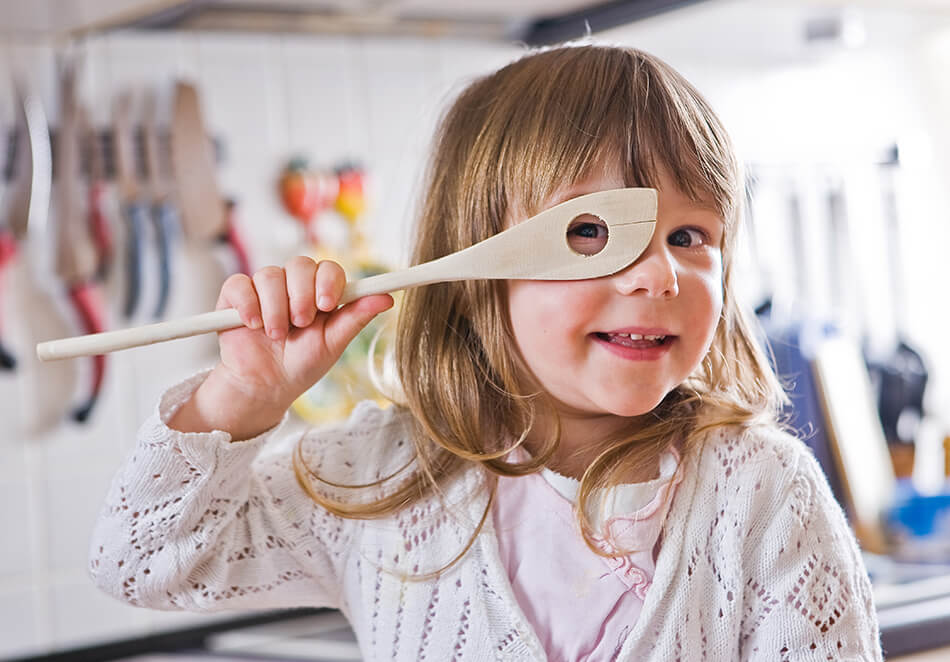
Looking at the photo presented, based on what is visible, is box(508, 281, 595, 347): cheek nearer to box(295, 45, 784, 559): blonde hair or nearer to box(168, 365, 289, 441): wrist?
box(295, 45, 784, 559): blonde hair

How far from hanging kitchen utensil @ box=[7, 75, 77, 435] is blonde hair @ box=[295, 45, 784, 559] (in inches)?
27.0

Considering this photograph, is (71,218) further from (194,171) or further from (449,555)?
(449,555)

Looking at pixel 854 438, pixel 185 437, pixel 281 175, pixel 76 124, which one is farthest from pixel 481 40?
pixel 185 437

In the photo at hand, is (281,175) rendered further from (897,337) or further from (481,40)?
(897,337)

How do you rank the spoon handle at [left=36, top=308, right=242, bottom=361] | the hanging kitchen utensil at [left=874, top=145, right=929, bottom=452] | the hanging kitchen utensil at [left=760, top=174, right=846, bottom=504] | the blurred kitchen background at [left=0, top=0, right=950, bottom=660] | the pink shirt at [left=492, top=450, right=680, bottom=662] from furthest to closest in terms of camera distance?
the hanging kitchen utensil at [left=874, top=145, right=929, bottom=452] < the hanging kitchen utensil at [left=760, top=174, right=846, bottom=504] < the blurred kitchen background at [left=0, top=0, right=950, bottom=660] < the pink shirt at [left=492, top=450, right=680, bottom=662] < the spoon handle at [left=36, top=308, right=242, bottom=361]

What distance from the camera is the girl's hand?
2.28 ft

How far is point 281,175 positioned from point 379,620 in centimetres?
88

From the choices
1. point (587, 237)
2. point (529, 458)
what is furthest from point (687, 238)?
point (529, 458)

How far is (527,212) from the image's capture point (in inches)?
29.1

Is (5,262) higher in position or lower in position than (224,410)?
higher

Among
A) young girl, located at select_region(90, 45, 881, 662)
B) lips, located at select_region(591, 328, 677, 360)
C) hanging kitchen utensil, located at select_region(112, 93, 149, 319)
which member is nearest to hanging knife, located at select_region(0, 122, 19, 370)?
hanging kitchen utensil, located at select_region(112, 93, 149, 319)

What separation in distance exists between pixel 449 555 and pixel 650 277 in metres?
0.23

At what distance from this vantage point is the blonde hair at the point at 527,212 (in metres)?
0.73

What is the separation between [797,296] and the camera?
1.83 m
